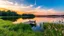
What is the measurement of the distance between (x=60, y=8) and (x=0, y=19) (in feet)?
2.80

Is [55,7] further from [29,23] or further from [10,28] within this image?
[10,28]

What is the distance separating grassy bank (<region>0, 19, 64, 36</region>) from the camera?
1.96 m

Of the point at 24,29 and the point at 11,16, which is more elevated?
the point at 11,16

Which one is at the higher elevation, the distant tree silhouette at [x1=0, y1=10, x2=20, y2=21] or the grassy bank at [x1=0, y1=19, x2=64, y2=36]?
the distant tree silhouette at [x1=0, y1=10, x2=20, y2=21]

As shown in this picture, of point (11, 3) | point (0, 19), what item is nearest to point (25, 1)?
point (11, 3)

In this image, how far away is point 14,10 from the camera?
2027mm

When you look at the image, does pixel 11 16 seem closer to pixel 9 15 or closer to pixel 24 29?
pixel 9 15

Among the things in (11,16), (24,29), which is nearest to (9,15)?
(11,16)

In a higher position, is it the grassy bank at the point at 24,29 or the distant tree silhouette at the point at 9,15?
the distant tree silhouette at the point at 9,15

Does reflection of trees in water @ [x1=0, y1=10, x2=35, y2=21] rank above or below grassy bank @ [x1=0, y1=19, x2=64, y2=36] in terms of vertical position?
above

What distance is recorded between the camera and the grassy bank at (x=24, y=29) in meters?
1.96

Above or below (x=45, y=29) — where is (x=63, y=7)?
above

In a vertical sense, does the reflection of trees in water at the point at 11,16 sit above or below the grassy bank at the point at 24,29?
above

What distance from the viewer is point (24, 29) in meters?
2.00
